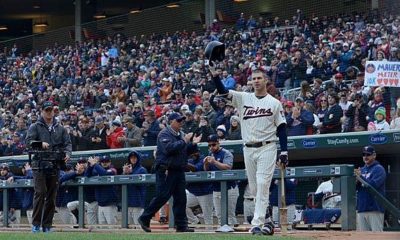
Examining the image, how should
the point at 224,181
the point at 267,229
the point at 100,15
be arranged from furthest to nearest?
the point at 100,15 → the point at 224,181 → the point at 267,229

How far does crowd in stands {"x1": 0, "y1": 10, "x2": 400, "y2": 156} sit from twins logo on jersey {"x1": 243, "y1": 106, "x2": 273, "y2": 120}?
6.65 feet

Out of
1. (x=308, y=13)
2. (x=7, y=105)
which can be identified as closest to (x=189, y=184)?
(x=308, y=13)

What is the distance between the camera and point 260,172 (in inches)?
472

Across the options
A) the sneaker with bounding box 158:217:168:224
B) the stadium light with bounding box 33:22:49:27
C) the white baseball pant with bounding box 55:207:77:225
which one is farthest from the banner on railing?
the stadium light with bounding box 33:22:49:27

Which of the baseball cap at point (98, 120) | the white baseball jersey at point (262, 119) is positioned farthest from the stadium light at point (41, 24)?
the white baseball jersey at point (262, 119)

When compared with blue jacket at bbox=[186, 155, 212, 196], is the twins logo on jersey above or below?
above

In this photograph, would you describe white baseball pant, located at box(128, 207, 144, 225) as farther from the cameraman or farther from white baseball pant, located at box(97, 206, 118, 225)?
the cameraman

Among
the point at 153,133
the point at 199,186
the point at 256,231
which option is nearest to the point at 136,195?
the point at 199,186

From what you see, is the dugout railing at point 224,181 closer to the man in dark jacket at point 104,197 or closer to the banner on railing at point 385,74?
the man in dark jacket at point 104,197

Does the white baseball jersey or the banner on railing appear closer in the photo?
the white baseball jersey

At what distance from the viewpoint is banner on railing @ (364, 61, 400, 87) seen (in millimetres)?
17031

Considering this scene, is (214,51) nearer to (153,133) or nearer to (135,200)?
(135,200)

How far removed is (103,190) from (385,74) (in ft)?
18.3

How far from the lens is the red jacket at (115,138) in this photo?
22344mm
